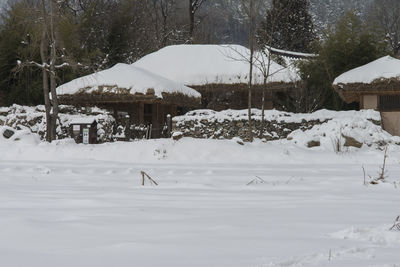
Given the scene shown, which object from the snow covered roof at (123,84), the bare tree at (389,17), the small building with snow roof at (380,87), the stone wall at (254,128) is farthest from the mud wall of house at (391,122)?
the bare tree at (389,17)

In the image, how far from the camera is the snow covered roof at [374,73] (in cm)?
1580

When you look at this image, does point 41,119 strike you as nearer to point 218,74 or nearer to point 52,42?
point 52,42

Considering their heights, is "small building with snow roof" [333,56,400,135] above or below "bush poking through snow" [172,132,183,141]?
above

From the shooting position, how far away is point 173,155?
32.1ft

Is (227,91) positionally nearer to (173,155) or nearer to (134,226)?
(173,155)

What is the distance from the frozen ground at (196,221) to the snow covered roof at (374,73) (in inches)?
415

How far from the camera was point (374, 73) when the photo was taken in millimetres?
16031

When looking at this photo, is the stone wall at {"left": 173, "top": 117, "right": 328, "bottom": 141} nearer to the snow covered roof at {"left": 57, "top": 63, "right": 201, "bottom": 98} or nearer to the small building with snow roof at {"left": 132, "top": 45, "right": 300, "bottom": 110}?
the snow covered roof at {"left": 57, "top": 63, "right": 201, "bottom": 98}

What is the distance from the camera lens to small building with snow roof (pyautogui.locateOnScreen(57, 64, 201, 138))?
16.4 metres

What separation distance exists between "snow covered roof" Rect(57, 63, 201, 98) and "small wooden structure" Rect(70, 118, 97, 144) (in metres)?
3.90

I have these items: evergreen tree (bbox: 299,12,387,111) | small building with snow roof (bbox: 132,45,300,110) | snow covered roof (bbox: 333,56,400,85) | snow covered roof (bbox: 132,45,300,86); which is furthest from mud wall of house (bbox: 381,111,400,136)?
snow covered roof (bbox: 132,45,300,86)

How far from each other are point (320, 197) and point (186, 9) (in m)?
34.5

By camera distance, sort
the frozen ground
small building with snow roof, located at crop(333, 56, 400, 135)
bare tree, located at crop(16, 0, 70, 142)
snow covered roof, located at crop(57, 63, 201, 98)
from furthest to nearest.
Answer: snow covered roof, located at crop(57, 63, 201, 98), small building with snow roof, located at crop(333, 56, 400, 135), bare tree, located at crop(16, 0, 70, 142), the frozen ground

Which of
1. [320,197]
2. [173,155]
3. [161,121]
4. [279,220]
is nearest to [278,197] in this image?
[320,197]
